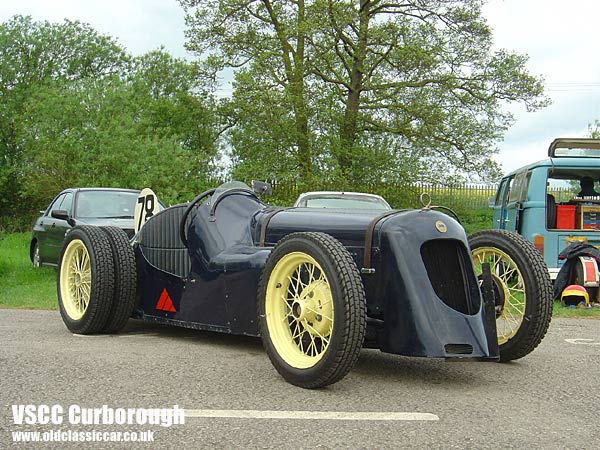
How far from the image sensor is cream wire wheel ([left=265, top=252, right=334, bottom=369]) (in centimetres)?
445

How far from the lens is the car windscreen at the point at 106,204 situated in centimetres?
1243

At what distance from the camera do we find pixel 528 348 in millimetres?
5266

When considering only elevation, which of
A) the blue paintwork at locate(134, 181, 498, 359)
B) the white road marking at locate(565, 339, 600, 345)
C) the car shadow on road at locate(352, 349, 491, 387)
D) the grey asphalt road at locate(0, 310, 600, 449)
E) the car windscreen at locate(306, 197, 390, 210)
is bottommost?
the white road marking at locate(565, 339, 600, 345)

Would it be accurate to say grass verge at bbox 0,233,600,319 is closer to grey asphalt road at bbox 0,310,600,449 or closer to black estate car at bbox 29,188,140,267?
black estate car at bbox 29,188,140,267

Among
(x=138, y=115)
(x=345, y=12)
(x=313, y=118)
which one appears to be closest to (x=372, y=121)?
(x=313, y=118)

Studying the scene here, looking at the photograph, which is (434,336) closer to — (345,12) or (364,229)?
(364,229)

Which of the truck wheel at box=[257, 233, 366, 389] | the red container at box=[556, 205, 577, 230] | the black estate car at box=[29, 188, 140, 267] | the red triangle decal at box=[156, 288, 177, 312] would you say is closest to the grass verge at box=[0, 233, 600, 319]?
the black estate car at box=[29, 188, 140, 267]

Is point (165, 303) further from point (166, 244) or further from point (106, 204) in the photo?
point (106, 204)

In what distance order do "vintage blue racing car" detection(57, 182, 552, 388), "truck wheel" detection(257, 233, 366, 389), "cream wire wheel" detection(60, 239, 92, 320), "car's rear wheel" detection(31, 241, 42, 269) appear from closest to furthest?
"truck wheel" detection(257, 233, 366, 389), "vintage blue racing car" detection(57, 182, 552, 388), "cream wire wheel" detection(60, 239, 92, 320), "car's rear wheel" detection(31, 241, 42, 269)

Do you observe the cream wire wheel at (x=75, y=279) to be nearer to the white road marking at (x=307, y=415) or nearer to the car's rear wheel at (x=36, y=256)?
the white road marking at (x=307, y=415)

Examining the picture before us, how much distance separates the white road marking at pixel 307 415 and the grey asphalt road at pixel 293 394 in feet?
0.05

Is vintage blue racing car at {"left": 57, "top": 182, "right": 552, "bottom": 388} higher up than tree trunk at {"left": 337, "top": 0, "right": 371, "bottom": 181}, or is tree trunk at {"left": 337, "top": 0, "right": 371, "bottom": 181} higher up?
tree trunk at {"left": 337, "top": 0, "right": 371, "bottom": 181}

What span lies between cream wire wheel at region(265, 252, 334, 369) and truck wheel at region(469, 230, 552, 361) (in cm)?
150

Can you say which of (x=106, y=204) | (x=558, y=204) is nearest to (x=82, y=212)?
(x=106, y=204)
